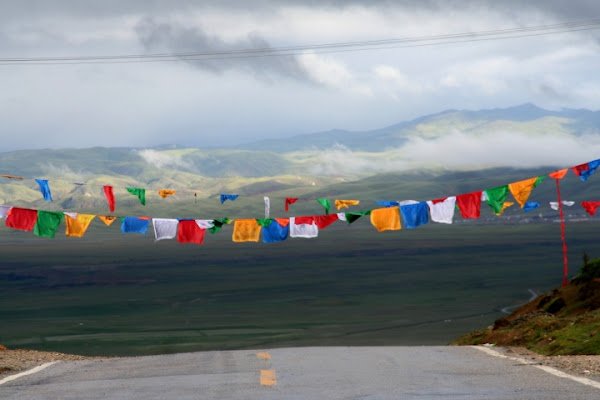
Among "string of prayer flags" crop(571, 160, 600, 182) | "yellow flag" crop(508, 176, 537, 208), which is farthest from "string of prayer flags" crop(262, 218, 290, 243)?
"string of prayer flags" crop(571, 160, 600, 182)

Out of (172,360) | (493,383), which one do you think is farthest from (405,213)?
(493,383)

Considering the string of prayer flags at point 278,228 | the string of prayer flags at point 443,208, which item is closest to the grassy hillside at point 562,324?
the string of prayer flags at point 443,208

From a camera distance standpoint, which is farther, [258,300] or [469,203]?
[258,300]

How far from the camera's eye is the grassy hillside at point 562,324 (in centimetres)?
1842

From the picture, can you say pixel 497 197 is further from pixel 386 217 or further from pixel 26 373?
pixel 26 373

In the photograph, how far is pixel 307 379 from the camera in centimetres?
1305

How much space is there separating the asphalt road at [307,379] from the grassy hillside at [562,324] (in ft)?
6.86

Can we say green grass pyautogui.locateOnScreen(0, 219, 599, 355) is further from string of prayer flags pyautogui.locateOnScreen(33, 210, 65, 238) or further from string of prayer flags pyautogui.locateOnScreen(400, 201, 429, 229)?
string of prayer flags pyautogui.locateOnScreen(33, 210, 65, 238)

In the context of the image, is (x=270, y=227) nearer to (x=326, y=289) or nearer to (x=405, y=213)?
(x=405, y=213)

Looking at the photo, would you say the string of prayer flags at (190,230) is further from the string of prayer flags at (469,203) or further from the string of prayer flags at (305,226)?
the string of prayer flags at (469,203)

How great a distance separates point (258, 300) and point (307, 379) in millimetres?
104930

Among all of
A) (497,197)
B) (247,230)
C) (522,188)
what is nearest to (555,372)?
(497,197)

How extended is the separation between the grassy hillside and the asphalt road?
6.86 feet

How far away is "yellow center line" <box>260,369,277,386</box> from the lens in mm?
12609
